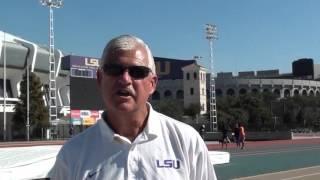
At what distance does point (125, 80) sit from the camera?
9.32 ft

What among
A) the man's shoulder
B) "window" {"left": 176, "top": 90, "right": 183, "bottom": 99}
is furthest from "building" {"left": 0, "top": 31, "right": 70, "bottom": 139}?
the man's shoulder

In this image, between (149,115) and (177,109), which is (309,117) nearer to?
(177,109)

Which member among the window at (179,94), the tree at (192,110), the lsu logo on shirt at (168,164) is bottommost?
the tree at (192,110)

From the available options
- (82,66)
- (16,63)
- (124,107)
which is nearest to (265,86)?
(82,66)

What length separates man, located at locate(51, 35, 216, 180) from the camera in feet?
9.32

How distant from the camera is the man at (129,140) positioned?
9.32 feet

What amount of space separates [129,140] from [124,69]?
1.11 ft

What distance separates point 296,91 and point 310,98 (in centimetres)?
4072

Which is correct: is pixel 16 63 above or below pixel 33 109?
above

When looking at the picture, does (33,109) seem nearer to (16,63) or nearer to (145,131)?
(16,63)

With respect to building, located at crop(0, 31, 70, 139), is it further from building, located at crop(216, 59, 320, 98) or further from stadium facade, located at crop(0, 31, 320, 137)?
building, located at crop(216, 59, 320, 98)

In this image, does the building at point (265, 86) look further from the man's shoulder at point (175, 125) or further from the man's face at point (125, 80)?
the man's face at point (125, 80)

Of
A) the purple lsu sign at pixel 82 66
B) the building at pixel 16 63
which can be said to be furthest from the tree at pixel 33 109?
the purple lsu sign at pixel 82 66

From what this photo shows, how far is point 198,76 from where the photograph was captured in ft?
437
